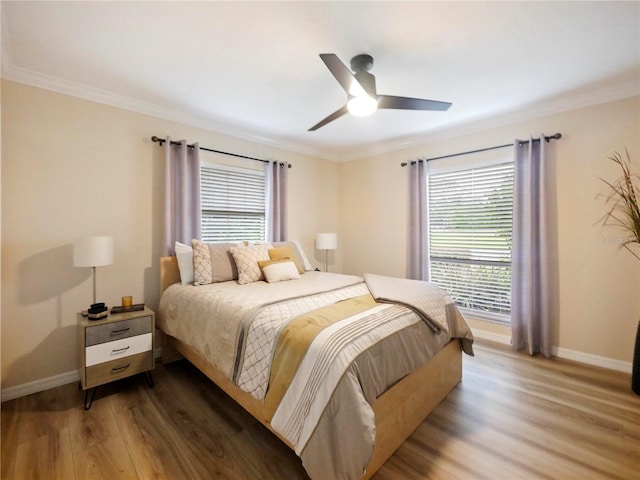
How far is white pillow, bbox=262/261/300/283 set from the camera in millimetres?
2848

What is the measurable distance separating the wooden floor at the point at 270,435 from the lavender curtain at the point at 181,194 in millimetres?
1395

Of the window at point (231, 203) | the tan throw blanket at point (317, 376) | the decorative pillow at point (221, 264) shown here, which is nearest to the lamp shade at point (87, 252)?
the decorative pillow at point (221, 264)

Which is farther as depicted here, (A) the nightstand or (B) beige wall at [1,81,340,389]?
(B) beige wall at [1,81,340,389]

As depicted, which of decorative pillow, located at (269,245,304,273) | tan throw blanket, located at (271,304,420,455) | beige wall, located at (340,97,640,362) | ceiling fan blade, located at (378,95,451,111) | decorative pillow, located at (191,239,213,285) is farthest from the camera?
decorative pillow, located at (269,245,304,273)

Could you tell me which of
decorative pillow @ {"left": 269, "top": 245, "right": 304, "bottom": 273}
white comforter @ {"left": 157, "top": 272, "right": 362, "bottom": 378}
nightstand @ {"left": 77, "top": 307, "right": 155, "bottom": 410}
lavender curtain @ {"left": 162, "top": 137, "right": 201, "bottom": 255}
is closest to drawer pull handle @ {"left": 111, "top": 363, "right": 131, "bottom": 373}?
nightstand @ {"left": 77, "top": 307, "right": 155, "bottom": 410}

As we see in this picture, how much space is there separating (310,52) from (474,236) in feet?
9.07

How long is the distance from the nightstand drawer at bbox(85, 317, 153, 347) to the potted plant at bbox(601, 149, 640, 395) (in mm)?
4083

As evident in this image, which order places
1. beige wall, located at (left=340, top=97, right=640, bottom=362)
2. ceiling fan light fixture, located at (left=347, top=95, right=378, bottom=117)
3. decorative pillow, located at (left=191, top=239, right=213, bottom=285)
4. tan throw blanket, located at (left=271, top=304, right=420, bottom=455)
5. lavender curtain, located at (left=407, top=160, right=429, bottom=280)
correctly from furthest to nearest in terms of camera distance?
1. lavender curtain, located at (left=407, top=160, right=429, bottom=280)
2. decorative pillow, located at (left=191, top=239, right=213, bottom=285)
3. beige wall, located at (left=340, top=97, right=640, bottom=362)
4. ceiling fan light fixture, located at (left=347, top=95, right=378, bottom=117)
5. tan throw blanket, located at (left=271, top=304, right=420, bottom=455)

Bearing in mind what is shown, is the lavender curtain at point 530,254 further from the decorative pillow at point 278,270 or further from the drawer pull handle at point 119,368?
the drawer pull handle at point 119,368

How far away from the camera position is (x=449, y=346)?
2264 mm

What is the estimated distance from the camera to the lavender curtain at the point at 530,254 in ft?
9.48

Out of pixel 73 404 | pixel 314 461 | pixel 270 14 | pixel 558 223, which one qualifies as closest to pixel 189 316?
pixel 73 404

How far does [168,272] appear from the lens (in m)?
2.87

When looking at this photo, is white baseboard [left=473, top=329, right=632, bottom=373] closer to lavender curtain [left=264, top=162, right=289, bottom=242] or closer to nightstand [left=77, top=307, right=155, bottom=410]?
lavender curtain [left=264, top=162, right=289, bottom=242]
